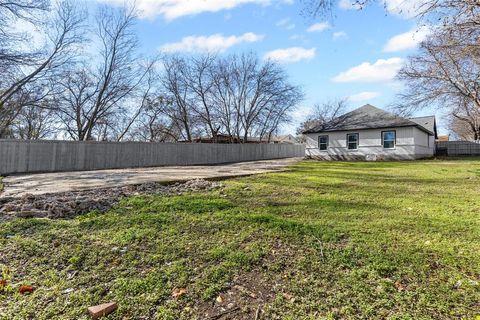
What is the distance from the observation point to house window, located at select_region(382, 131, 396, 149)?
16.8 metres

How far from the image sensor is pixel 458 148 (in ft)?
76.7

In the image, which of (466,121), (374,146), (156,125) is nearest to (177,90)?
(156,125)

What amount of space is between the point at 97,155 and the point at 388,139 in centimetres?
1616

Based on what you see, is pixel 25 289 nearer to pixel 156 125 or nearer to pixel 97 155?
pixel 97 155

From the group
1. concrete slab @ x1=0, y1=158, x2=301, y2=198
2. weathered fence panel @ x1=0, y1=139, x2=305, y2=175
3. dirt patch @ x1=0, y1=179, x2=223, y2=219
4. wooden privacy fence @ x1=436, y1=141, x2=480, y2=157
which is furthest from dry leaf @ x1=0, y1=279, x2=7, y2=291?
wooden privacy fence @ x1=436, y1=141, x2=480, y2=157

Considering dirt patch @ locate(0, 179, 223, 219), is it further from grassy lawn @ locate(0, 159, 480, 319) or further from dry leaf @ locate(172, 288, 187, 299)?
dry leaf @ locate(172, 288, 187, 299)

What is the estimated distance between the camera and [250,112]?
25641 millimetres

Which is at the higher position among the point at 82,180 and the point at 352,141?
the point at 352,141

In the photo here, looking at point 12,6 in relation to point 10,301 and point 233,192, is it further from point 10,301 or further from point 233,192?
point 10,301

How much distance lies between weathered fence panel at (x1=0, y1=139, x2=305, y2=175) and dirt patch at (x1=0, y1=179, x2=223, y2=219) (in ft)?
24.8

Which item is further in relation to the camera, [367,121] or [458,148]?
[458,148]

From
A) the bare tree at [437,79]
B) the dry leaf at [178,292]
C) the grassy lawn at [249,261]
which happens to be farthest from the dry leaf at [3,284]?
the bare tree at [437,79]

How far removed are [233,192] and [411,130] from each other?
15000mm

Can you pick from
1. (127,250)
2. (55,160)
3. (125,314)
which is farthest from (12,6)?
(125,314)
